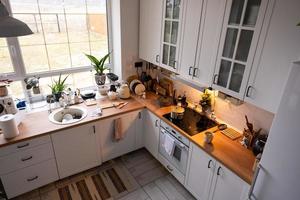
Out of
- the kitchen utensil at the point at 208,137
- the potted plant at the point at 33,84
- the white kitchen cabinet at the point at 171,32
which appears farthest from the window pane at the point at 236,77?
the potted plant at the point at 33,84

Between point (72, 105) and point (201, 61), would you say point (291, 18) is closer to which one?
point (201, 61)

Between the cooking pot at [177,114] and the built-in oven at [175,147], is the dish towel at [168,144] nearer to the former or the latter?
the built-in oven at [175,147]

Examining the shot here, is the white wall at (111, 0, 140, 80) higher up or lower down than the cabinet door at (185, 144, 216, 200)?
higher up

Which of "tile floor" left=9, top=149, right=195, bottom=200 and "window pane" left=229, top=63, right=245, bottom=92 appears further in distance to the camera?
"tile floor" left=9, top=149, right=195, bottom=200

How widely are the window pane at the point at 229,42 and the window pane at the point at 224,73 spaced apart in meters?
0.07

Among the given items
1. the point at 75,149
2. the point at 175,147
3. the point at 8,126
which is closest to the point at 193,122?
the point at 175,147

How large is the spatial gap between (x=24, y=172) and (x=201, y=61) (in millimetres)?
2242

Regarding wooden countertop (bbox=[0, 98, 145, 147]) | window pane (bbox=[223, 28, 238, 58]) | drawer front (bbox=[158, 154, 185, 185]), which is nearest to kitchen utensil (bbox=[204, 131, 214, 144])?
drawer front (bbox=[158, 154, 185, 185])

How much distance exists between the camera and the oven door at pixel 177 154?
2.32 m

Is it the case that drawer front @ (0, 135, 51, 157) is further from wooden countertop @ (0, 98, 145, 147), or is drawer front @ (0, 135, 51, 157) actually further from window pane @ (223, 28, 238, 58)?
window pane @ (223, 28, 238, 58)

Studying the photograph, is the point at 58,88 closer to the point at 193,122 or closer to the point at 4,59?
the point at 4,59

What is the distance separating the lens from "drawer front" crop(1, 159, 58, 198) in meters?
2.21

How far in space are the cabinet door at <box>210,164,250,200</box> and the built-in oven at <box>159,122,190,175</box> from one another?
412mm

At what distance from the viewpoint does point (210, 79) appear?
2090 mm
